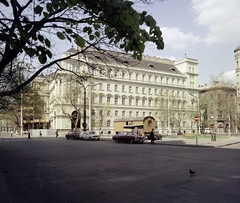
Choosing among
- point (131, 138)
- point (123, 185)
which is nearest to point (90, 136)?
point (131, 138)

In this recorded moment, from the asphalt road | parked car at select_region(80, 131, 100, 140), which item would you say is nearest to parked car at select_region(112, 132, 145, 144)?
parked car at select_region(80, 131, 100, 140)

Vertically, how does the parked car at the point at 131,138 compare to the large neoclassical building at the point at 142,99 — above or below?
below

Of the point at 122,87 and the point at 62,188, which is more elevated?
the point at 122,87

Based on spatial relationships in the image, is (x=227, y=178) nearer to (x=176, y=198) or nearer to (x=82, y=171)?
(x=176, y=198)

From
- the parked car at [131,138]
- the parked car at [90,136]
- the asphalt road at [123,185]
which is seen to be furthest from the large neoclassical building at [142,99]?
the asphalt road at [123,185]

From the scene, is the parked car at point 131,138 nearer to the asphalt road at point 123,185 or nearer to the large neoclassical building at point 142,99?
the asphalt road at point 123,185

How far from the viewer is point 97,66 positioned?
13852 mm

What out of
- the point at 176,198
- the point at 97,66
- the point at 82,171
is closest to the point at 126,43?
the point at 176,198

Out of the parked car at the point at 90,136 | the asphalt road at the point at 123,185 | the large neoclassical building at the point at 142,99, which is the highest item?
the large neoclassical building at the point at 142,99

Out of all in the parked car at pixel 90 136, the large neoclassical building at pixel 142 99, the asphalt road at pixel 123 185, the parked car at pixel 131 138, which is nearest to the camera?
the asphalt road at pixel 123 185

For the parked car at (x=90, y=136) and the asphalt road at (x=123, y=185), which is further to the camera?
the parked car at (x=90, y=136)

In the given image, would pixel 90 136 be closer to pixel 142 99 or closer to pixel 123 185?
pixel 123 185

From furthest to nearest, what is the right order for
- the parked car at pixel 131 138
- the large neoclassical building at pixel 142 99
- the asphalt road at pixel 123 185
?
the large neoclassical building at pixel 142 99 → the parked car at pixel 131 138 → the asphalt road at pixel 123 185

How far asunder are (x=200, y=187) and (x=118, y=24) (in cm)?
587
